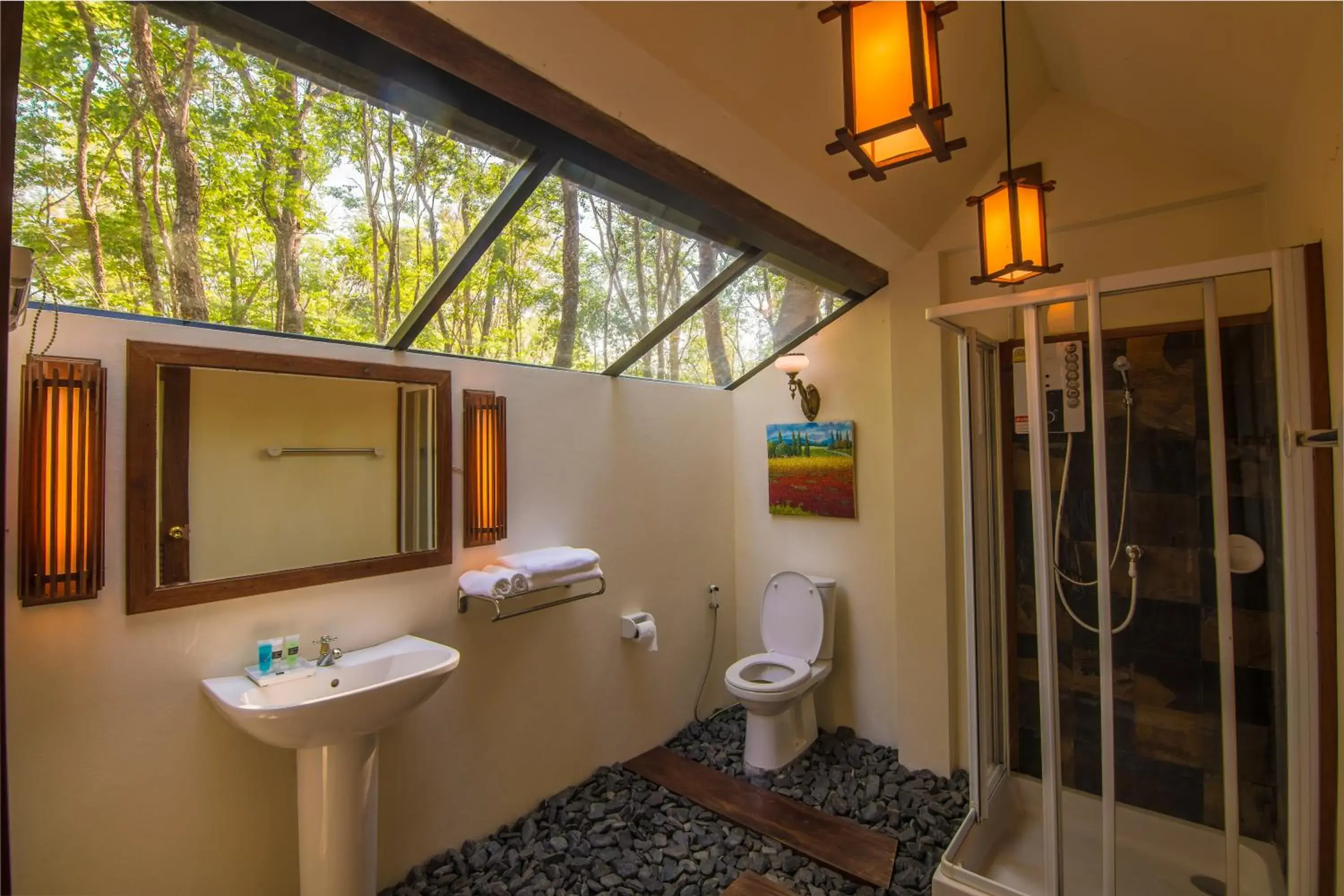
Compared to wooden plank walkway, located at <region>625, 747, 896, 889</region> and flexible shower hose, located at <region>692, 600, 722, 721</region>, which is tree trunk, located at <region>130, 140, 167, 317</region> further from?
flexible shower hose, located at <region>692, 600, 722, 721</region>

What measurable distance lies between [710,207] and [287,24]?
1193mm

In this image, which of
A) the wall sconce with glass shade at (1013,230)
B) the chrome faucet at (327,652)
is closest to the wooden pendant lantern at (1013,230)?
the wall sconce with glass shade at (1013,230)

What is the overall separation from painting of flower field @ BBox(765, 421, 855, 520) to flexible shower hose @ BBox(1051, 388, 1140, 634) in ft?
3.63

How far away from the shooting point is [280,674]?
6.04 feet

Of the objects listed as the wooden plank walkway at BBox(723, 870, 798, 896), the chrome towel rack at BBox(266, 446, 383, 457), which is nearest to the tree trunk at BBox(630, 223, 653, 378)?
the chrome towel rack at BBox(266, 446, 383, 457)

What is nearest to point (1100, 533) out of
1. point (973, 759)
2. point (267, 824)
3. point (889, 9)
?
point (973, 759)

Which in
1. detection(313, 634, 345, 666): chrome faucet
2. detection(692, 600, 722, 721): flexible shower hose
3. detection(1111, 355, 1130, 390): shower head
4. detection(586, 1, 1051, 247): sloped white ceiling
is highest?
detection(586, 1, 1051, 247): sloped white ceiling

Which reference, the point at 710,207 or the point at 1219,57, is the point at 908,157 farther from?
the point at 1219,57

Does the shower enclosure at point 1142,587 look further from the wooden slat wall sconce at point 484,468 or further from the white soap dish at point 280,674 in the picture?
the white soap dish at point 280,674

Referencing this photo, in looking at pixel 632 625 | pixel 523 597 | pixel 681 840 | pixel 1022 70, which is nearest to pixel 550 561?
pixel 523 597

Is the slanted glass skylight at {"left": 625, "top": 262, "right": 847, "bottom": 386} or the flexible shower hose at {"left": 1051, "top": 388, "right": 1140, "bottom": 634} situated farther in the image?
the slanted glass skylight at {"left": 625, "top": 262, "right": 847, "bottom": 386}

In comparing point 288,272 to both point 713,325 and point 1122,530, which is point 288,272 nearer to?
point 713,325

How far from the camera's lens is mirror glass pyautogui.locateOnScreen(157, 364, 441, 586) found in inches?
71.0

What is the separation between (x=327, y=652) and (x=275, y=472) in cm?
59
